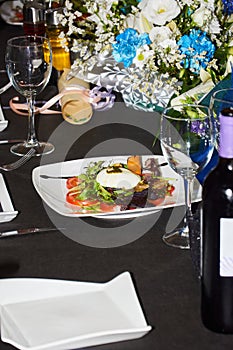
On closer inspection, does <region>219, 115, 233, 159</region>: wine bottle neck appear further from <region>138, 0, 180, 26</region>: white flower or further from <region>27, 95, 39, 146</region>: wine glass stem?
<region>27, 95, 39, 146</region>: wine glass stem

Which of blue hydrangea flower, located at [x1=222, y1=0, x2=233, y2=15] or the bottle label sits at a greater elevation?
blue hydrangea flower, located at [x1=222, y1=0, x2=233, y2=15]

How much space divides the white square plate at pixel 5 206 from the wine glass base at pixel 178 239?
0.28m

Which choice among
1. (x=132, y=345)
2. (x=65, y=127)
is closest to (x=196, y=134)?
(x=132, y=345)

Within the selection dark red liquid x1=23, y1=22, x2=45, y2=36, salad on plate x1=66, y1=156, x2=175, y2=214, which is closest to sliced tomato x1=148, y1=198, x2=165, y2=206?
salad on plate x1=66, y1=156, x2=175, y2=214

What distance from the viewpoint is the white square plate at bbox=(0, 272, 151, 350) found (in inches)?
43.9

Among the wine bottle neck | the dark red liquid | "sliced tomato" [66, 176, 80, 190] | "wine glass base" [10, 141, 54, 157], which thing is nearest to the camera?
the wine bottle neck

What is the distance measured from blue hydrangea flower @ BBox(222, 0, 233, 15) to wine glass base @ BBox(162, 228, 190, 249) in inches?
26.3

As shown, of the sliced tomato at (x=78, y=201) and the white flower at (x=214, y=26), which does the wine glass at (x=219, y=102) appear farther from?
the white flower at (x=214, y=26)

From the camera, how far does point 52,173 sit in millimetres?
1657

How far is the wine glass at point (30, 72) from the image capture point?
6.04ft

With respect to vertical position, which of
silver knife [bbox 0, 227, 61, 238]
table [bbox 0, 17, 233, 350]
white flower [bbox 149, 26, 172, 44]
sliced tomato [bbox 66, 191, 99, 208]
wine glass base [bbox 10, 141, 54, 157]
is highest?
white flower [bbox 149, 26, 172, 44]

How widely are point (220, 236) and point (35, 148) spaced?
2.78ft

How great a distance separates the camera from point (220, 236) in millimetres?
1090

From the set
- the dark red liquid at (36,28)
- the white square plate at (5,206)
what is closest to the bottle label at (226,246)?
the white square plate at (5,206)
